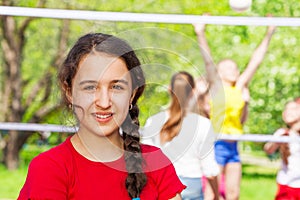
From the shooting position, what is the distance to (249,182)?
40.5 ft

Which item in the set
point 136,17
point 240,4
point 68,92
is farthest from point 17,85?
point 68,92

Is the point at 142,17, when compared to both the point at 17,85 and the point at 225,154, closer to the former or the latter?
the point at 225,154

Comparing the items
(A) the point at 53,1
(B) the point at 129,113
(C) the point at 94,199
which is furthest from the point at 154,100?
(A) the point at 53,1

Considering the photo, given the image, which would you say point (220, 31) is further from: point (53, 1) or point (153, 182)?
point (153, 182)

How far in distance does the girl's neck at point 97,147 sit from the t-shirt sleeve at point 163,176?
0.08 meters

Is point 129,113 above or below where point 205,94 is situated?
above

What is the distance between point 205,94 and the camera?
500 cm

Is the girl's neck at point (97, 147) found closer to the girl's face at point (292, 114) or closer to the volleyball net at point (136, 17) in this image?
the volleyball net at point (136, 17)

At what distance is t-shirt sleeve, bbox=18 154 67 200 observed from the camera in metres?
2.05

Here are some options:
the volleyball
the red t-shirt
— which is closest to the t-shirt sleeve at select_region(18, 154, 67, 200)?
the red t-shirt

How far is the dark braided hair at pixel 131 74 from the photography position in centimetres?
212

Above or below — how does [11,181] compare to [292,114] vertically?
below

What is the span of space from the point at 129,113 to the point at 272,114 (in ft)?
36.4

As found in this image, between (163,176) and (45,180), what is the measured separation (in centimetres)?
28
